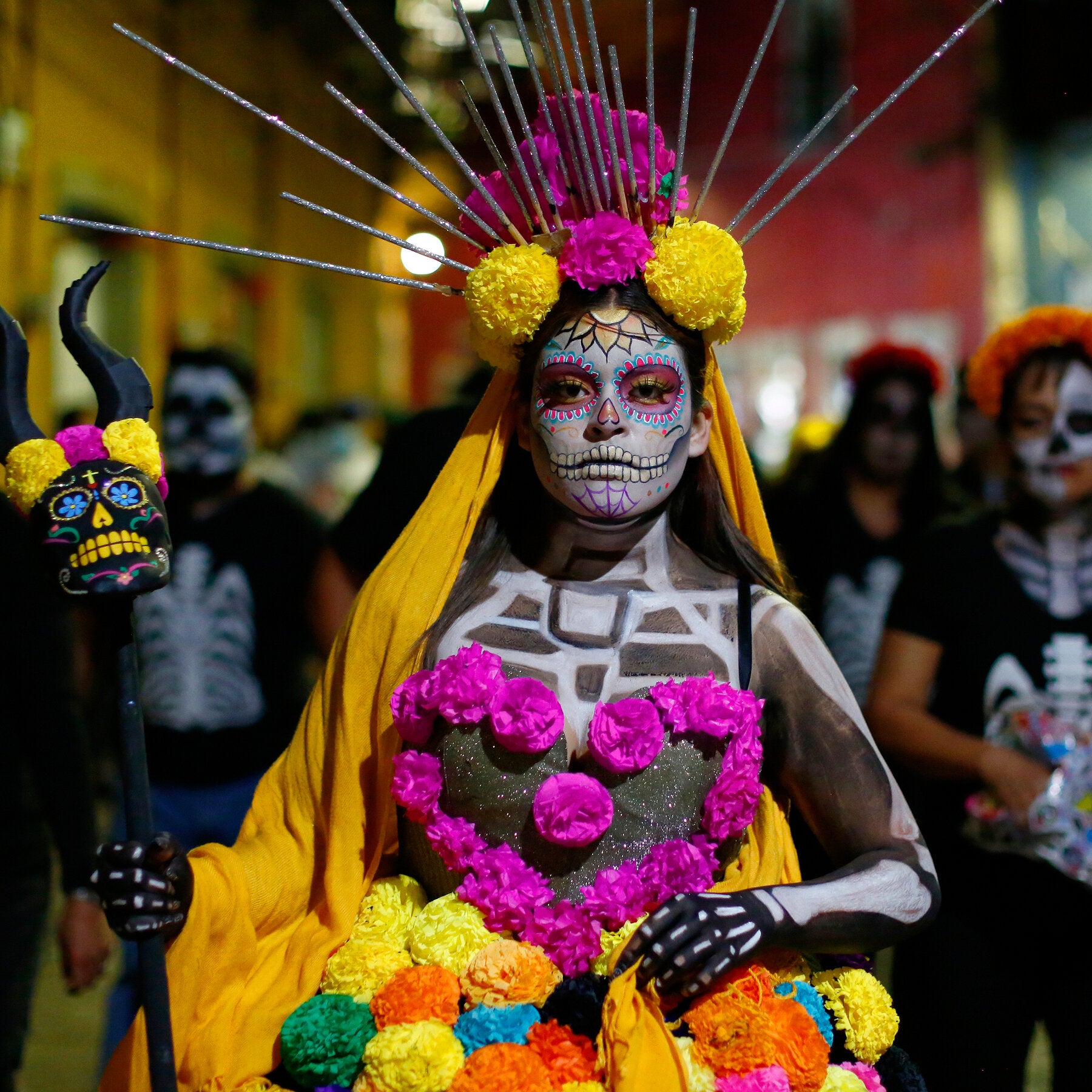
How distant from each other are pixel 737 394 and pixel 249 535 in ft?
7.07

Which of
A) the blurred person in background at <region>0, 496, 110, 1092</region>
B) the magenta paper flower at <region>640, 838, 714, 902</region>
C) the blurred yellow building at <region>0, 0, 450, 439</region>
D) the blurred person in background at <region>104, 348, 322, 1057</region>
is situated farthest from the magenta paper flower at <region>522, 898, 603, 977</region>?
the blurred yellow building at <region>0, 0, 450, 439</region>

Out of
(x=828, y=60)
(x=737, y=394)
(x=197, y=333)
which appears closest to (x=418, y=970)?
(x=737, y=394)

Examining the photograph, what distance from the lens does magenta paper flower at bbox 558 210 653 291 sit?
2.23m

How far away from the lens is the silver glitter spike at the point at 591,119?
84.8 inches

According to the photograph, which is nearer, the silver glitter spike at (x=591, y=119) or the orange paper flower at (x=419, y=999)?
the orange paper flower at (x=419, y=999)

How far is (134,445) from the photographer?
6.59 ft

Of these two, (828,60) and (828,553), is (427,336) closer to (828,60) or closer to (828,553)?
(828,60)

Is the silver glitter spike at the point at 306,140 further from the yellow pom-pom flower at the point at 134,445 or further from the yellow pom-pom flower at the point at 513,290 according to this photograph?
the yellow pom-pom flower at the point at 134,445

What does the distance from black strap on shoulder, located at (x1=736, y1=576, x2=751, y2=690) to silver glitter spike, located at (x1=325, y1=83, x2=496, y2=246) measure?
0.77 m

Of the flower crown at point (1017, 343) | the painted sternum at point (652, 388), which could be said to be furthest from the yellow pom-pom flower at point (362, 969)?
the flower crown at point (1017, 343)

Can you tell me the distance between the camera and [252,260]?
13031mm

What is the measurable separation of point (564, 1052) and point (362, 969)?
360 mm

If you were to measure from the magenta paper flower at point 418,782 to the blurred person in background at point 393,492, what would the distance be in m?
1.25

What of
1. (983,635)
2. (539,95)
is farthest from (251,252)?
(983,635)
